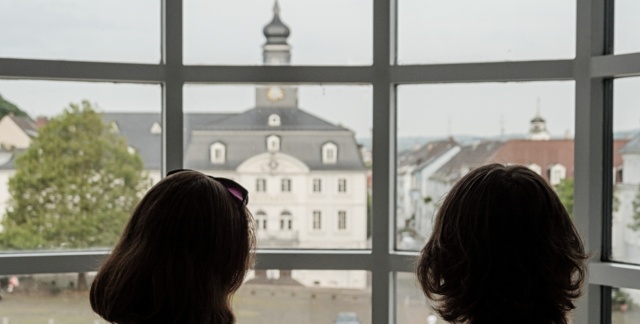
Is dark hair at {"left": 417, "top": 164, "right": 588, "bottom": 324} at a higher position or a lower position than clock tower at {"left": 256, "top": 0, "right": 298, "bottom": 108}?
lower

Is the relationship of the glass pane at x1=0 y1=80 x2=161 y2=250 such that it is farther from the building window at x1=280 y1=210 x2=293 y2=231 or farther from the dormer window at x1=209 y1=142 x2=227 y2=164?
the building window at x1=280 y1=210 x2=293 y2=231

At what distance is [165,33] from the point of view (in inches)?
125

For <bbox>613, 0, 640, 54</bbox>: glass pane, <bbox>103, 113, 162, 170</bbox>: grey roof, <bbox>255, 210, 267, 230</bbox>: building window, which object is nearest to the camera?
<bbox>613, 0, 640, 54</bbox>: glass pane

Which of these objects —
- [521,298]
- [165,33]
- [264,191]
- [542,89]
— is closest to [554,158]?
[542,89]

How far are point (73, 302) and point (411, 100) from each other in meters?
1.42

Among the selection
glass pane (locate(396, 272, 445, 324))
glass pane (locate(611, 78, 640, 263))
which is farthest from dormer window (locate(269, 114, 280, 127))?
glass pane (locate(611, 78, 640, 263))

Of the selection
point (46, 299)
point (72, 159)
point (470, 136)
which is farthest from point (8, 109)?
point (470, 136)

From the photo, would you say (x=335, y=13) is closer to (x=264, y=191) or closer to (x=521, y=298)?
(x=264, y=191)

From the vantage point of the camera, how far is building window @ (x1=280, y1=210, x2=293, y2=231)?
10.9ft

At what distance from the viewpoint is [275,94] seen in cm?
329

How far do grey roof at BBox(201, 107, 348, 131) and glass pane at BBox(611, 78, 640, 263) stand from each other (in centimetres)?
98

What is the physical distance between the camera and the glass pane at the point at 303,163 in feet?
10.8

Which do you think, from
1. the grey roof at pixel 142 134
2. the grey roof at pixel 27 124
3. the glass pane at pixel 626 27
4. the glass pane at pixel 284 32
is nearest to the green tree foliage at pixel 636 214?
the glass pane at pixel 626 27

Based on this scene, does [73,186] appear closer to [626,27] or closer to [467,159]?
[467,159]
